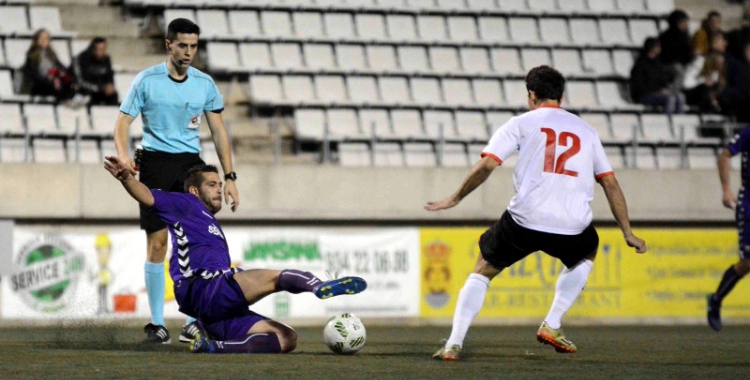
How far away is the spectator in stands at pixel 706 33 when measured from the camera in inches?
647

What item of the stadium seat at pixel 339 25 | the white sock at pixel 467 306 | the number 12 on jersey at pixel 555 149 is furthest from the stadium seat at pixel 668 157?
the white sock at pixel 467 306

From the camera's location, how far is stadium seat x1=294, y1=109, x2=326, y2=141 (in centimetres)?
1402

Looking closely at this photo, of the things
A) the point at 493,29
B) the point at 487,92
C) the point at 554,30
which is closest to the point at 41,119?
the point at 487,92

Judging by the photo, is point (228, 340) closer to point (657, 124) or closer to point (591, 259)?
point (591, 259)

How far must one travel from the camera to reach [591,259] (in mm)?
7051

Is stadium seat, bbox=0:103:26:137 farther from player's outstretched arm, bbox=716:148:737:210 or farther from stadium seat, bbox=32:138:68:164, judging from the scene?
player's outstretched arm, bbox=716:148:737:210

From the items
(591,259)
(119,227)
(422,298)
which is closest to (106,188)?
(119,227)

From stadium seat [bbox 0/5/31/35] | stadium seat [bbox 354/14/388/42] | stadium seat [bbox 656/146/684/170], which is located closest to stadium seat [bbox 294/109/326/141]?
stadium seat [bbox 354/14/388/42]

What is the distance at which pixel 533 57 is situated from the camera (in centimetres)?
1606

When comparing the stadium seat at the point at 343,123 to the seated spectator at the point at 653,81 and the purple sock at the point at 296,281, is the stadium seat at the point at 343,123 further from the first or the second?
the purple sock at the point at 296,281

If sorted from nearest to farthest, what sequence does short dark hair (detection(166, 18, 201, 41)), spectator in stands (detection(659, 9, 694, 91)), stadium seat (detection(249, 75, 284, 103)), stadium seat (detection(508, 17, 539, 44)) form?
short dark hair (detection(166, 18, 201, 41)), stadium seat (detection(249, 75, 284, 103)), spectator in stands (detection(659, 9, 694, 91)), stadium seat (detection(508, 17, 539, 44))

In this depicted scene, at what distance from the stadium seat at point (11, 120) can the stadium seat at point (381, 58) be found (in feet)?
13.9

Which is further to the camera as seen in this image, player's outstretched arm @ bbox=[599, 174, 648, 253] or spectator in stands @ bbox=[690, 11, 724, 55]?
spectator in stands @ bbox=[690, 11, 724, 55]

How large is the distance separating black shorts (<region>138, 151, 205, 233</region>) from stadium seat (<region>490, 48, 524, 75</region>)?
8.36 meters
